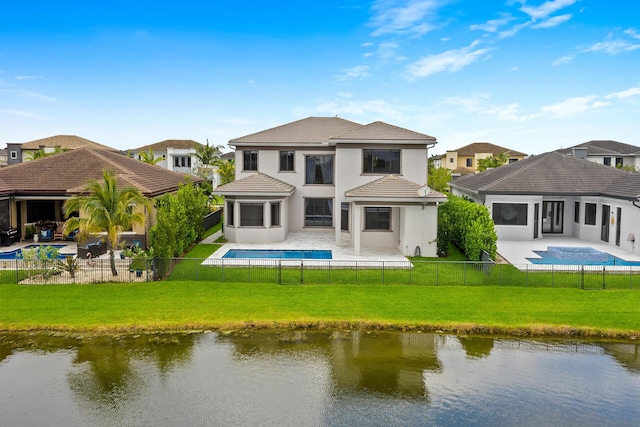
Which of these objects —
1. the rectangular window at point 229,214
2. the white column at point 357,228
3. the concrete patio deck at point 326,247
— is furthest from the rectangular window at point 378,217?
the rectangular window at point 229,214

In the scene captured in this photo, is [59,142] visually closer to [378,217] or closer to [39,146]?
[39,146]

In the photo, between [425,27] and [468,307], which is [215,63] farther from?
[468,307]

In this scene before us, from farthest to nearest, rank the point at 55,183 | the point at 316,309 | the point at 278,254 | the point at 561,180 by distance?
the point at 561,180 < the point at 55,183 < the point at 278,254 < the point at 316,309

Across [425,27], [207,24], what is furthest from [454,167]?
[207,24]

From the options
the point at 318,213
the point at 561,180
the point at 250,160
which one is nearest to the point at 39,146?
the point at 250,160

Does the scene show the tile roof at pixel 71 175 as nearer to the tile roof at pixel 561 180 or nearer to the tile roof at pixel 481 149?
the tile roof at pixel 561 180

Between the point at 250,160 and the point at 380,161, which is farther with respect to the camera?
the point at 250,160
